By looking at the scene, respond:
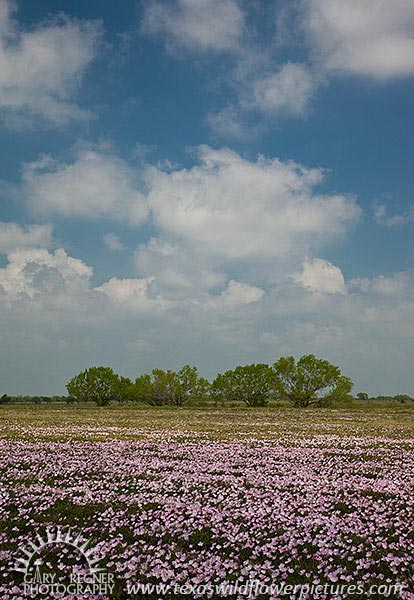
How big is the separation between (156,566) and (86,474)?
809 centimetres

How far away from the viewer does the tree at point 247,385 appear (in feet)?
322

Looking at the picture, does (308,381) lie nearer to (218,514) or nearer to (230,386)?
(230,386)

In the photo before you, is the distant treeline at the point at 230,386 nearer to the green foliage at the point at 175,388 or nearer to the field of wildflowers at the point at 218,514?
the green foliage at the point at 175,388

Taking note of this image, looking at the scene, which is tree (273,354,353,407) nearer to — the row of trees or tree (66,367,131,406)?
the row of trees

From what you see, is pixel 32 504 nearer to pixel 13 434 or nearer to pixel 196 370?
pixel 13 434

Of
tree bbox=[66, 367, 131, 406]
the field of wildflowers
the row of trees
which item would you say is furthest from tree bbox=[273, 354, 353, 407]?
the field of wildflowers

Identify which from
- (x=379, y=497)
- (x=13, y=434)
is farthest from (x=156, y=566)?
(x=13, y=434)

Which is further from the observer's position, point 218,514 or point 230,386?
point 230,386

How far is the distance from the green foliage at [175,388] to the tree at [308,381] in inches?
764

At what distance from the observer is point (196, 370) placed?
346 feet

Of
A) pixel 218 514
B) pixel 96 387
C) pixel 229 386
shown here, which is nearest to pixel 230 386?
pixel 229 386

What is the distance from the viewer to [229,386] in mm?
104125

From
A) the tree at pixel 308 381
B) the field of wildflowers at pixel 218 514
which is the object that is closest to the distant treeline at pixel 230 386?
the tree at pixel 308 381

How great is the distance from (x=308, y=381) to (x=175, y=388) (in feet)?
101
